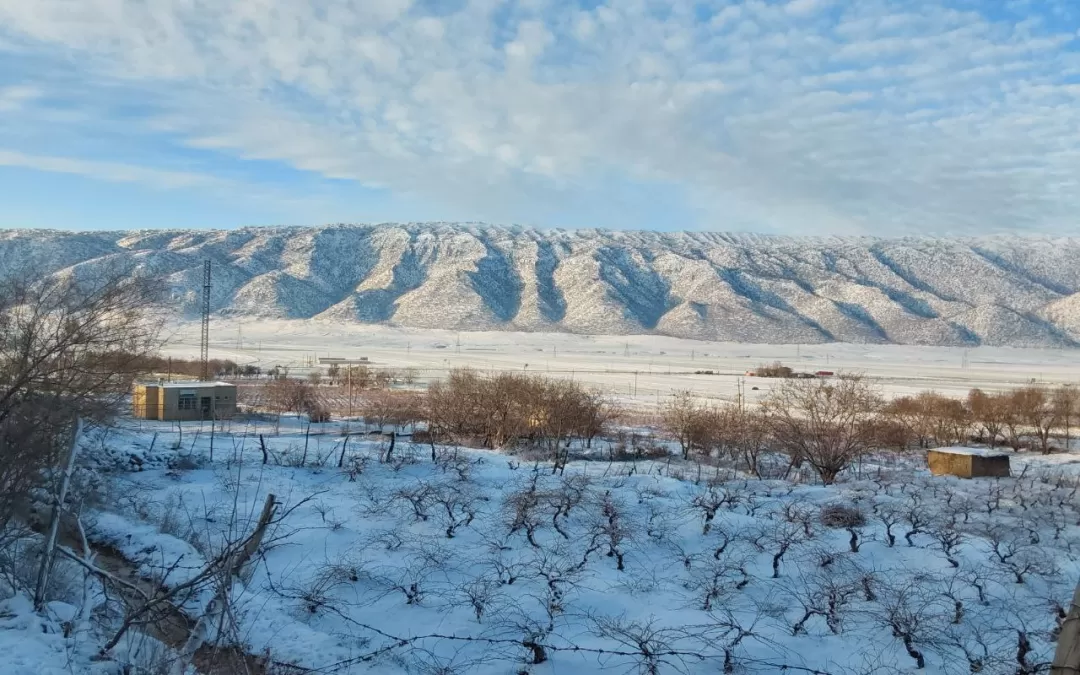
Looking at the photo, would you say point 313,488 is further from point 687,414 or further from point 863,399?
point 863,399

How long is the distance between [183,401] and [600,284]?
430 feet

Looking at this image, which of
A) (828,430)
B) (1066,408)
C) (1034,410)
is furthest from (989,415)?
(828,430)

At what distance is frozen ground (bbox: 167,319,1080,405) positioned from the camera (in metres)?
68.2

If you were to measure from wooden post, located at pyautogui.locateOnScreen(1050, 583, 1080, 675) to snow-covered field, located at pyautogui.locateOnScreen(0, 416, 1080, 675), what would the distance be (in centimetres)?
573

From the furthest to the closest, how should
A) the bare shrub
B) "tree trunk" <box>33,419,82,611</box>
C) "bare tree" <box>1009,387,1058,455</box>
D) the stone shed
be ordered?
"bare tree" <box>1009,387,1058,455</box> < the stone shed < the bare shrub < "tree trunk" <box>33,419,82,611</box>

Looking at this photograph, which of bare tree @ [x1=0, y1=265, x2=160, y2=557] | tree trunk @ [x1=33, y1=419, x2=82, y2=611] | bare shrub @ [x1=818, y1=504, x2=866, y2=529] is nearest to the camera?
tree trunk @ [x1=33, y1=419, x2=82, y2=611]

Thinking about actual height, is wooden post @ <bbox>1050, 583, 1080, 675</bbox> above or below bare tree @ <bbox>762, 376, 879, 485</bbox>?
→ above

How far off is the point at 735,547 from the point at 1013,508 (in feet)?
24.9

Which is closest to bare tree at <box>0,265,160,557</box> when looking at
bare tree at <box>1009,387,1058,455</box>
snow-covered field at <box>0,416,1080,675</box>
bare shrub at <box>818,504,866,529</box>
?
snow-covered field at <box>0,416,1080,675</box>

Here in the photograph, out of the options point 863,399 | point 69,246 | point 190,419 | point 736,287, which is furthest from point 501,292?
point 863,399

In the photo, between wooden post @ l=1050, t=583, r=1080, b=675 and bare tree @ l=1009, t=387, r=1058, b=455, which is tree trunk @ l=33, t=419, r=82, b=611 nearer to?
wooden post @ l=1050, t=583, r=1080, b=675

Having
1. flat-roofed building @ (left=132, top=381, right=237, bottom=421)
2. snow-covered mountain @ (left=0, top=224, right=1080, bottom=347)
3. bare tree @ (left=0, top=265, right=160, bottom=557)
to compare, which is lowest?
flat-roofed building @ (left=132, top=381, right=237, bottom=421)

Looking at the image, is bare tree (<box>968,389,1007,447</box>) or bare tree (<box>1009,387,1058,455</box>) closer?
bare tree (<box>1009,387,1058,455</box>)

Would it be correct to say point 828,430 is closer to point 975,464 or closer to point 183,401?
point 975,464
